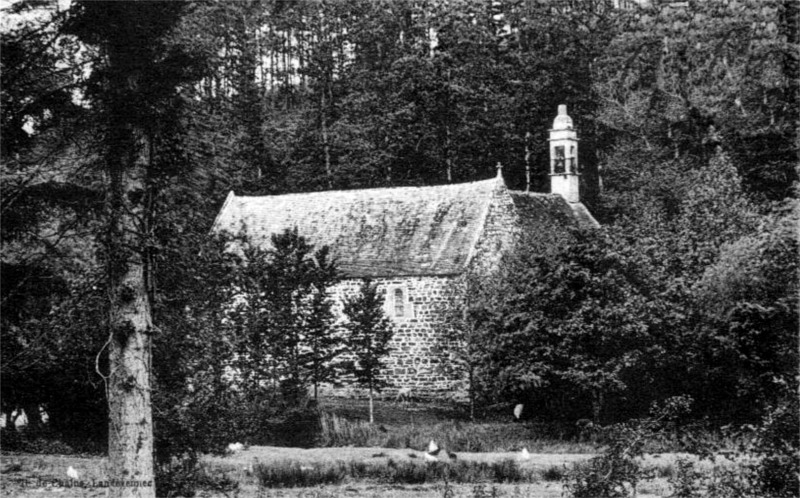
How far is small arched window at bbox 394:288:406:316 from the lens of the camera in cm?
3340

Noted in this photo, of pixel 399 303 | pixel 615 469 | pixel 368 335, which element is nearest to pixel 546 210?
pixel 399 303

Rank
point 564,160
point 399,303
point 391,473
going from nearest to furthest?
point 391,473
point 399,303
point 564,160

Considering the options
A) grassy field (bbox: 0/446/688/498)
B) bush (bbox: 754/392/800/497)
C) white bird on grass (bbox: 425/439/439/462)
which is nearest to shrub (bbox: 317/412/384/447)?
grassy field (bbox: 0/446/688/498)

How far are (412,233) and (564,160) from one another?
31.5 ft

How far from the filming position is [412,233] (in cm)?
3481

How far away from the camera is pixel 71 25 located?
10.3 metres

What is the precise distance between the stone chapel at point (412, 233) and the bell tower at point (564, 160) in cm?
122

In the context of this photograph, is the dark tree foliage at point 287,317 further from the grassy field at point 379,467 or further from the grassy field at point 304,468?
the grassy field at point 304,468

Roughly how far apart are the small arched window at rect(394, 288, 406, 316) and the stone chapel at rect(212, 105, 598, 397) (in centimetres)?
3

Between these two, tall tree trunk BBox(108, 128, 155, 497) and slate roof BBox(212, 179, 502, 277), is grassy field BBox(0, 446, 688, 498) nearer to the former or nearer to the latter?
tall tree trunk BBox(108, 128, 155, 497)

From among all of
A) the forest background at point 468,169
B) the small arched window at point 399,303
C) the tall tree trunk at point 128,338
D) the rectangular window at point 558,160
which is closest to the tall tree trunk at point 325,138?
the forest background at point 468,169

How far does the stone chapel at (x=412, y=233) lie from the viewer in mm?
32938

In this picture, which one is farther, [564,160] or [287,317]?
[564,160]

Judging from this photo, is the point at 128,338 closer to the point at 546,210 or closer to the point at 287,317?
the point at 287,317
